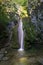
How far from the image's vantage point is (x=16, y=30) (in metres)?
12.2

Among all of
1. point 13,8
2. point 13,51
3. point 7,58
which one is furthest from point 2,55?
point 13,8

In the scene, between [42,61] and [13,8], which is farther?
[13,8]

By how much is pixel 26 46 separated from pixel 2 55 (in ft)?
6.77

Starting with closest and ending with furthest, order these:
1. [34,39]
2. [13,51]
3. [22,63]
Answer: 1. [22,63]
2. [13,51]
3. [34,39]

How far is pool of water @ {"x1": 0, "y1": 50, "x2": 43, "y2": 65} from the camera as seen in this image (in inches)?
323

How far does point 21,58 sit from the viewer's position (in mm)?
9008

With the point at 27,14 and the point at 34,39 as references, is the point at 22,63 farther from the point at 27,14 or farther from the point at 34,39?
the point at 27,14

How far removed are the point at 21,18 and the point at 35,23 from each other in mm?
1621

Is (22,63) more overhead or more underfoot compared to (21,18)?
more underfoot

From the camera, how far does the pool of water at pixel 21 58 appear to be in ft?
Result: 27.0

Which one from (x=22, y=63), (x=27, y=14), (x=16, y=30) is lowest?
(x=22, y=63)

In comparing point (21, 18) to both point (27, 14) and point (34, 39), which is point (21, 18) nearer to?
point (27, 14)

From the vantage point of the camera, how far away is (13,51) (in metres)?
10.3

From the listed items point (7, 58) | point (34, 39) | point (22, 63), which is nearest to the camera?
point (22, 63)
